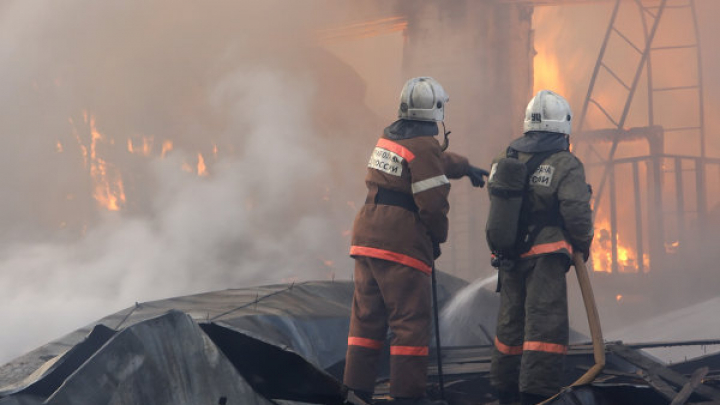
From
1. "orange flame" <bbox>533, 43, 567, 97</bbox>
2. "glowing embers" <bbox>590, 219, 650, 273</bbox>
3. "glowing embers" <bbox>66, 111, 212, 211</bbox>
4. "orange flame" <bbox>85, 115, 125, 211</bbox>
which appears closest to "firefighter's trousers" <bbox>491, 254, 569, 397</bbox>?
"glowing embers" <bbox>590, 219, 650, 273</bbox>

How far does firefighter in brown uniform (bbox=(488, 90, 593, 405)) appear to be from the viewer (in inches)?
161

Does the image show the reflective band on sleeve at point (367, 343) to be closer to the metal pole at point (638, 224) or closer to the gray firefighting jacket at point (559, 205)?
the gray firefighting jacket at point (559, 205)

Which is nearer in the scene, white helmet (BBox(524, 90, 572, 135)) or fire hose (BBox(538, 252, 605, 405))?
fire hose (BBox(538, 252, 605, 405))

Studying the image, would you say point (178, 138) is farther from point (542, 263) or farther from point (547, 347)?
point (547, 347)

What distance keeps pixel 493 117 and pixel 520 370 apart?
8.46 m

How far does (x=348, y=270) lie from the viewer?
1311cm

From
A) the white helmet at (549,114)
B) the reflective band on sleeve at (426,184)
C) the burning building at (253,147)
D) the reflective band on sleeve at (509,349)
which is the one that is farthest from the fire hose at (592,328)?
the burning building at (253,147)

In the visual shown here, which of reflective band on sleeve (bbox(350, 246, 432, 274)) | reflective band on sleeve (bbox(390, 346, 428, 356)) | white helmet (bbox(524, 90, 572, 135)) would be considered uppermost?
white helmet (bbox(524, 90, 572, 135))

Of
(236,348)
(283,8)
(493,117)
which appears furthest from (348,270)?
(236,348)

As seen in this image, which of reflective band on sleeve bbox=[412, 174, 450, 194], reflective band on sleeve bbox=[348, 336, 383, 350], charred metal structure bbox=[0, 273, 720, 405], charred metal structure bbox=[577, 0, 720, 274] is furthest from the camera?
charred metal structure bbox=[577, 0, 720, 274]

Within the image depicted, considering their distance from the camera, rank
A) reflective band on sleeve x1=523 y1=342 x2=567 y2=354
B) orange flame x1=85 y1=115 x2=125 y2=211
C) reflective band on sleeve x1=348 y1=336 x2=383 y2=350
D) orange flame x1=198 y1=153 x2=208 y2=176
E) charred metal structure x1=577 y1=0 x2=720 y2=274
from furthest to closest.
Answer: orange flame x1=198 y1=153 x2=208 y2=176, orange flame x1=85 y1=115 x2=125 y2=211, charred metal structure x1=577 y1=0 x2=720 y2=274, reflective band on sleeve x1=348 y1=336 x2=383 y2=350, reflective band on sleeve x1=523 y1=342 x2=567 y2=354

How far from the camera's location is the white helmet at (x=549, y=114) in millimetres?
4445

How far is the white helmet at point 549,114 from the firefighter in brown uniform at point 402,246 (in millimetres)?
542

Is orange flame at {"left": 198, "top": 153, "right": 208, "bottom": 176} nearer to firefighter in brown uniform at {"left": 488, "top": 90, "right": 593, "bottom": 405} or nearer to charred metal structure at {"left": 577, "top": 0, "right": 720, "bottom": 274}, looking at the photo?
charred metal structure at {"left": 577, "top": 0, "right": 720, "bottom": 274}
